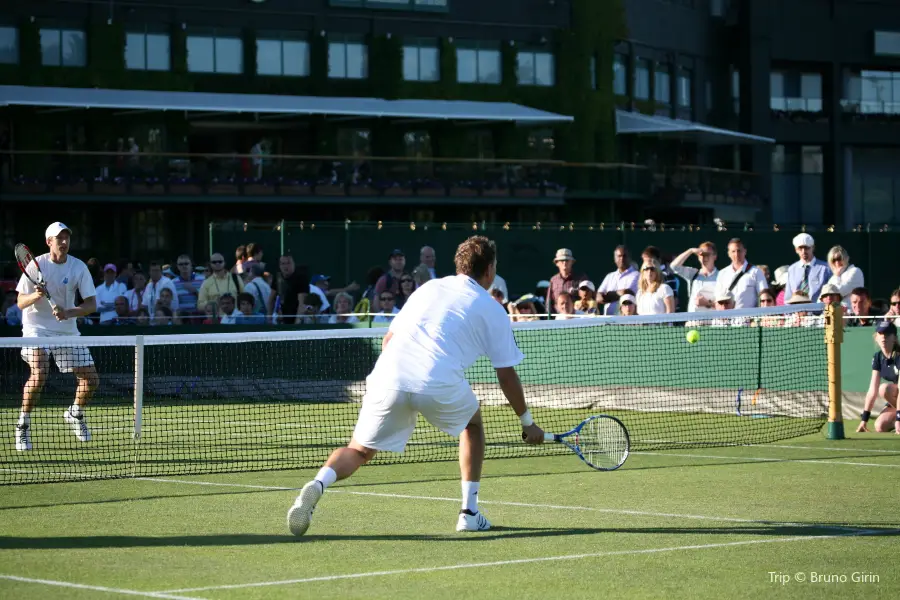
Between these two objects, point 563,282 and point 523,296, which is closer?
point 563,282

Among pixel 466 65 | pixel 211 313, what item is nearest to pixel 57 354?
pixel 211 313

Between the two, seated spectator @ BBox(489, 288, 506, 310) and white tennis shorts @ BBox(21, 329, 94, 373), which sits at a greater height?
seated spectator @ BBox(489, 288, 506, 310)

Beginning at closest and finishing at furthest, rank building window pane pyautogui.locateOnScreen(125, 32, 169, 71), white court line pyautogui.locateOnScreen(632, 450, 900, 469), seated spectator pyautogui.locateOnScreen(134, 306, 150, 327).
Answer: white court line pyautogui.locateOnScreen(632, 450, 900, 469)
seated spectator pyautogui.locateOnScreen(134, 306, 150, 327)
building window pane pyautogui.locateOnScreen(125, 32, 169, 71)

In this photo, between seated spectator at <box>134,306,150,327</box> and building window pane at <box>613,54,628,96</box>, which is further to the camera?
building window pane at <box>613,54,628,96</box>

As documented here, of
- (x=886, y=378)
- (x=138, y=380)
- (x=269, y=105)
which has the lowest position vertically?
(x=886, y=378)

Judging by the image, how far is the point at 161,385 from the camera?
21250 millimetres

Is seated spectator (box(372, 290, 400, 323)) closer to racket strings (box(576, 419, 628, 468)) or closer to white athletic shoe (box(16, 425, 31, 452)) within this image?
white athletic shoe (box(16, 425, 31, 452))

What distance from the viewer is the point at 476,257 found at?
9031 millimetres

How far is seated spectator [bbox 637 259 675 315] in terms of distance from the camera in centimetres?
1823

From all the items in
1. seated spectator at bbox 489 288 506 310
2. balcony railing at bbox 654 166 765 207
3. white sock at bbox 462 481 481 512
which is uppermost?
balcony railing at bbox 654 166 765 207

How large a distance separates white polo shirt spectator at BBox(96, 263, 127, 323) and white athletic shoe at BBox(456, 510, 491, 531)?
14668 millimetres

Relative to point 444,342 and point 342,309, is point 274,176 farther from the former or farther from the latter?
point 444,342

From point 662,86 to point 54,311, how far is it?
4803 centimetres

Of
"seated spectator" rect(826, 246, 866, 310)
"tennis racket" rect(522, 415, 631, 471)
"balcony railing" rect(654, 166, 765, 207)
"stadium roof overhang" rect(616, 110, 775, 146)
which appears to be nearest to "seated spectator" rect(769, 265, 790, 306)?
"seated spectator" rect(826, 246, 866, 310)
